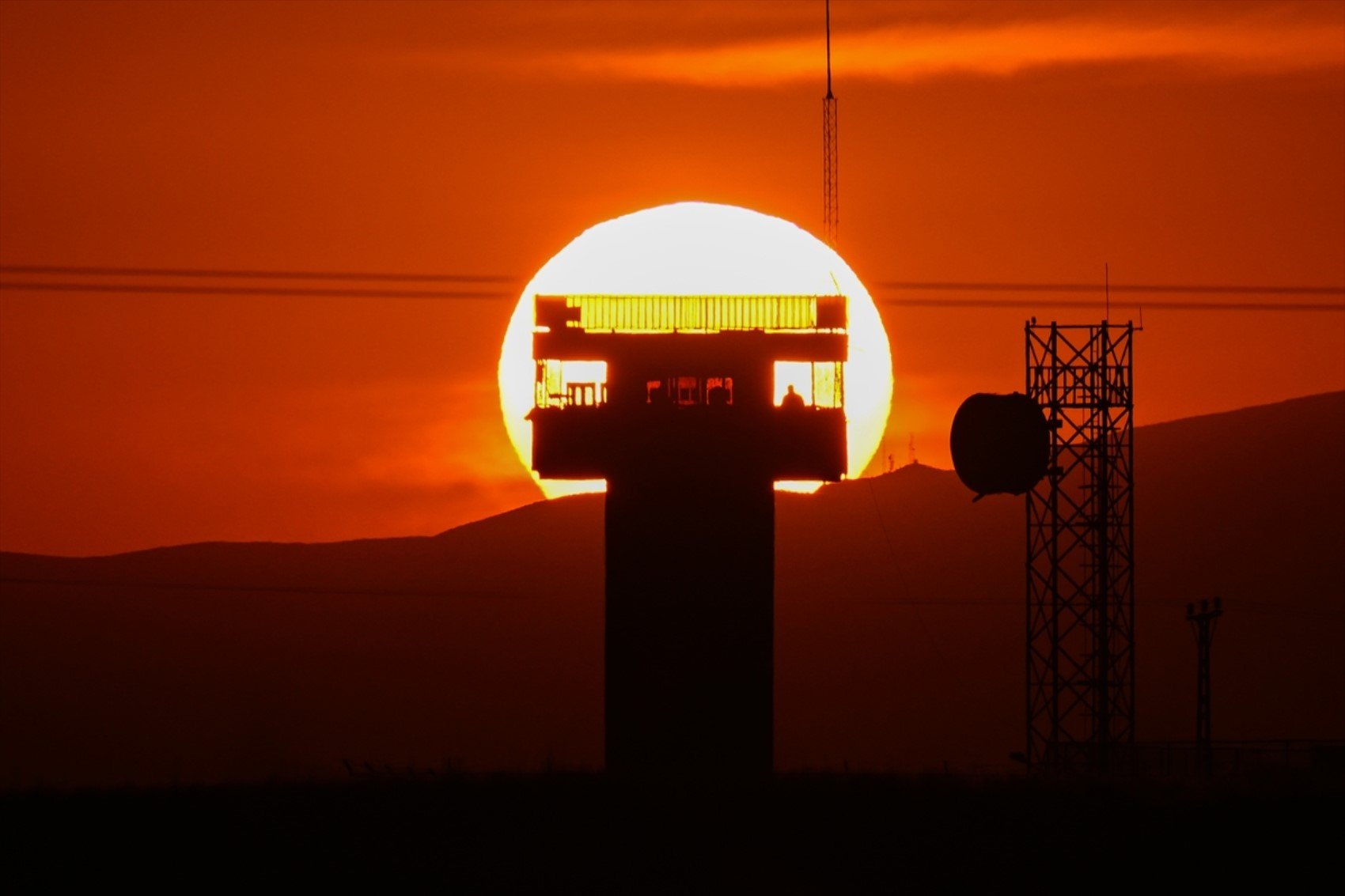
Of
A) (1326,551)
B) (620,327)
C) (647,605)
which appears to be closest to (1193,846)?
(647,605)

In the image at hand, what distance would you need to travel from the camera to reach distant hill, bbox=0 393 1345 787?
140375 millimetres

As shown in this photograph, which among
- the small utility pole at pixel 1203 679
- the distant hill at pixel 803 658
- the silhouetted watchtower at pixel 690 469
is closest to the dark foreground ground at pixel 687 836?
the silhouetted watchtower at pixel 690 469

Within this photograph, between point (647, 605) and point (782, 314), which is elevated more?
point (782, 314)

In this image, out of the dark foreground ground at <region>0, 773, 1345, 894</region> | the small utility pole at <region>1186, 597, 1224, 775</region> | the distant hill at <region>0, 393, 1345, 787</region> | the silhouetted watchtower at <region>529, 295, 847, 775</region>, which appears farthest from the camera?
the distant hill at <region>0, 393, 1345, 787</region>

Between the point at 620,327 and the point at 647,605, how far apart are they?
7177 mm

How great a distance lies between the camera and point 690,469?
54.9 meters

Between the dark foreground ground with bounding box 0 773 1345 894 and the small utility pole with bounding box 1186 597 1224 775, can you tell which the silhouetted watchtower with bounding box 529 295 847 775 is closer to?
the dark foreground ground with bounding box 0 773 1345 894

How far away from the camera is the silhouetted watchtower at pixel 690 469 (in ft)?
178

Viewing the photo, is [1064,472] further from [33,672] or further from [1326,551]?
[33,672]

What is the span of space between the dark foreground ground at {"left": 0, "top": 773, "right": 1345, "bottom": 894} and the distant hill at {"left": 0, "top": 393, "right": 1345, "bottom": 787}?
7345 centimetres

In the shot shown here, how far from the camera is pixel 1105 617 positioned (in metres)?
59.8

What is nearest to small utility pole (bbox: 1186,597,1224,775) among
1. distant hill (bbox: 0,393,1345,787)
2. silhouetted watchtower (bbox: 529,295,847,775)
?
silhouetted watchtower (bbox: 529,295,847,775)

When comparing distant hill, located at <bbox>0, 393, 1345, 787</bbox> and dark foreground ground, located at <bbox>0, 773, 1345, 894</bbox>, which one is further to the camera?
distant hill, located at <bbox>0, 393, 1345, 787</bbox>

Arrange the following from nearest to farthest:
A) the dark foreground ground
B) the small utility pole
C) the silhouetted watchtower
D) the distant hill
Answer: the dark foreground ground, the silhouetted watchtower, the small utility pole, the distant hill
